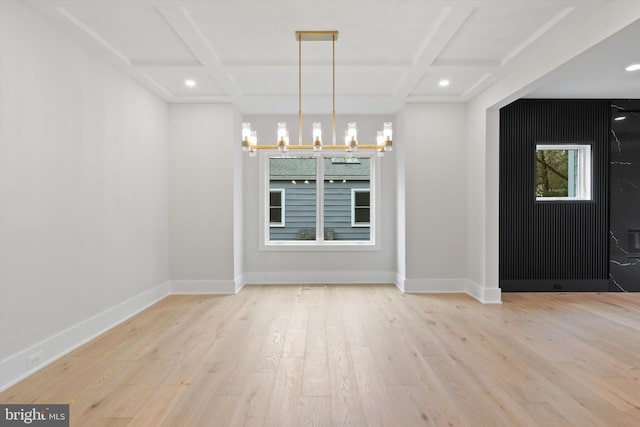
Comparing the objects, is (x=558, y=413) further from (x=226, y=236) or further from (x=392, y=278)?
(x=226, y=236)

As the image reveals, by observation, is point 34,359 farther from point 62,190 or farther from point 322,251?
point 322,251

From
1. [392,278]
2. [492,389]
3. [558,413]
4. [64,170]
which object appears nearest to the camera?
[558,413]

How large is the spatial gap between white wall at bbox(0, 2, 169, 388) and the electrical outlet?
0.04m

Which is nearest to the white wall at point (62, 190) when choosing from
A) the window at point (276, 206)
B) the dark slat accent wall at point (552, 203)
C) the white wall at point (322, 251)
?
the white wall at point (322, 251)

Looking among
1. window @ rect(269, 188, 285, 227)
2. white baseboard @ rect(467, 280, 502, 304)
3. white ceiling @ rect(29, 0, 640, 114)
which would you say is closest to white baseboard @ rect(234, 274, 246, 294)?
window @ rect(269, 188, 285, 227)

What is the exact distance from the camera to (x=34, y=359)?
9.32 feet

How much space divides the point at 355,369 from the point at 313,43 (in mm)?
2938

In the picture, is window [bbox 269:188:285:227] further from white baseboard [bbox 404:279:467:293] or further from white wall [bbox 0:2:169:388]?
white baseboard [bbox 404:279:467:293]

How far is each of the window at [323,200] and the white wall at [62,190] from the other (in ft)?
7.44

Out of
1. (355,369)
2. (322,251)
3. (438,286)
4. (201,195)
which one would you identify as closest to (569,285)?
(438,286)

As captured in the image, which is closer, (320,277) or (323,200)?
(320,277)

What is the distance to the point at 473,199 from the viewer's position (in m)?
5.30

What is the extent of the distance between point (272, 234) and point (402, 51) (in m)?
3.66

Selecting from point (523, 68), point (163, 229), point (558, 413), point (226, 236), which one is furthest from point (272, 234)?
point (558, 413)
